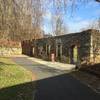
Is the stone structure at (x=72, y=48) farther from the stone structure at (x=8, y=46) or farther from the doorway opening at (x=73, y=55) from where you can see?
the stone structure at (x=8, y=46)

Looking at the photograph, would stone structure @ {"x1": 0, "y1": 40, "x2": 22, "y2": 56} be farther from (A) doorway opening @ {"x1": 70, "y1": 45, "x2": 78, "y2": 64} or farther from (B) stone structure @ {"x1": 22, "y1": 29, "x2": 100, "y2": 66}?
(A) doorway opening @ {"x1": 70, "y1": 45, "x2": 78, "y2": 64}

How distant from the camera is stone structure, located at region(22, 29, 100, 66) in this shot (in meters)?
34.0

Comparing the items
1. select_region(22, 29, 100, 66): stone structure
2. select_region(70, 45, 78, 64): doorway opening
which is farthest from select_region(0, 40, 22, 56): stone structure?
select_region(70, 45, 78, 64): doorway opening

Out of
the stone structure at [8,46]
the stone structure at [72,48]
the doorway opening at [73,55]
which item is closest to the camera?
the stone structure at [8,46]

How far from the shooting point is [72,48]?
39781 millimetres

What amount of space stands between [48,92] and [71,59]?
997 inches

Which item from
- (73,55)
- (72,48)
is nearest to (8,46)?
(72,48)

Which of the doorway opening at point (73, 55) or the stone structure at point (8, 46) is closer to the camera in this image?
the stone structure at point (8, 46)

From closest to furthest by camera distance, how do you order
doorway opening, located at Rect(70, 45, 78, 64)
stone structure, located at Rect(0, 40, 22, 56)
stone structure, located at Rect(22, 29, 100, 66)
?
stone structure, located at Rect(0, 40, 22, 56), stone structure, located at Rect(22, 29, 100, 66), doorway opening, located at Rect(70, 45, 78, 64)

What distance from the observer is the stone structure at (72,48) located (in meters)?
34.0

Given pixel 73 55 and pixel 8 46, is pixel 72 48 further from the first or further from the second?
pixel 8 46

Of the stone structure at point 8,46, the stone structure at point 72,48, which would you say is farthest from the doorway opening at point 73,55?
the stone structure at point 8,46

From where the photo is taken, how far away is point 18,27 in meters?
16.2

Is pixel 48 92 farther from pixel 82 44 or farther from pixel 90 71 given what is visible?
pixel 82 44
